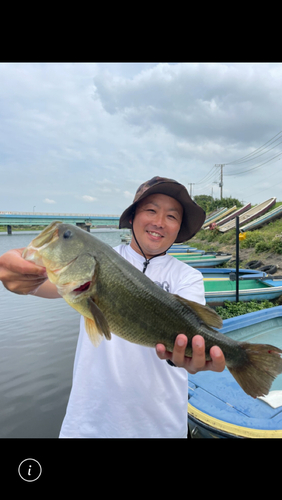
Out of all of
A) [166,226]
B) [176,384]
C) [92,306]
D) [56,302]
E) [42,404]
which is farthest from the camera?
[56,302]

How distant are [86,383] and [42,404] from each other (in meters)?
4.31

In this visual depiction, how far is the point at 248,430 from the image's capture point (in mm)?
2861

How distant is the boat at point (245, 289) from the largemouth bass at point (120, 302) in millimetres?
6596

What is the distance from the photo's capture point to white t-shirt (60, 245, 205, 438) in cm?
194

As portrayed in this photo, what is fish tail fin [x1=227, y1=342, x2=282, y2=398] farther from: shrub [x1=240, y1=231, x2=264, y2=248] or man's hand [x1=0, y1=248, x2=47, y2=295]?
shrub [x1=240, y1=231, x2=264, y2=248]

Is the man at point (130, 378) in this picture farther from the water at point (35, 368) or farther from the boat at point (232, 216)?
the boat at point (232, 216)

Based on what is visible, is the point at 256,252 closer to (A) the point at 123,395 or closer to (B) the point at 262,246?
(B) the point at 262,246

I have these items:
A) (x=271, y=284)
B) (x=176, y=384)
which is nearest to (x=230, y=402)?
(x=176, y=384)

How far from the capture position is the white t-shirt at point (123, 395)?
194 centimetres

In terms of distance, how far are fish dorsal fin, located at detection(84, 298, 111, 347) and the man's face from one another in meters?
0.85

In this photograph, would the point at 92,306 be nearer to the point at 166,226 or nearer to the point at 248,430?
the point at 166,226

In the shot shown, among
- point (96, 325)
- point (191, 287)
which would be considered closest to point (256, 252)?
point (191, 287)
